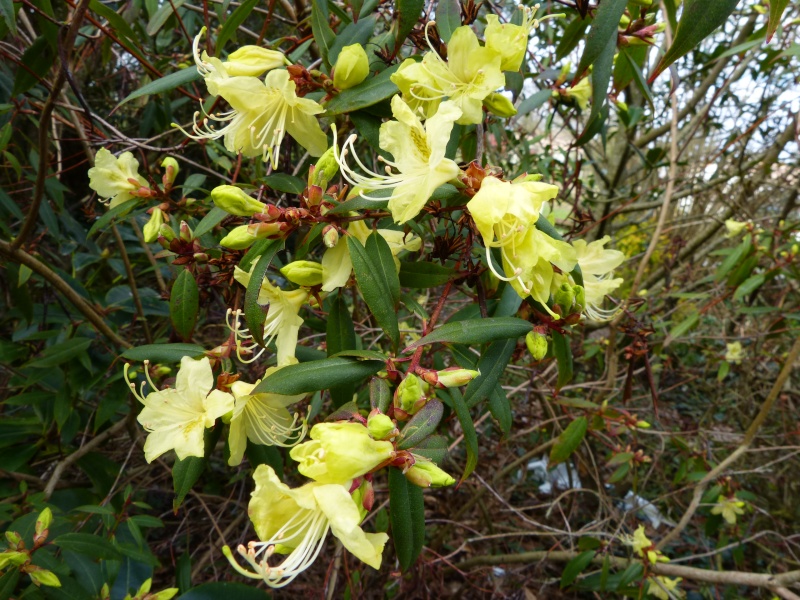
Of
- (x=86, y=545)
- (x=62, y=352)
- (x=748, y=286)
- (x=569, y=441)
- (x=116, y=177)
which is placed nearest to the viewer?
(x=116, y=177)

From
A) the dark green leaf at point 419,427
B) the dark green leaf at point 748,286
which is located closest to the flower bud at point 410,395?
the dark green leaf at point 419,427

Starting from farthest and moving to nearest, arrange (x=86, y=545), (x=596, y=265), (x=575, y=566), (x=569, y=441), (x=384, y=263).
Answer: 1. (x=575, y=566)
2. (x=569, y=441)
3. (x=86, y=545)
4. (x=596, y=265)
5. (x=384, y=263)

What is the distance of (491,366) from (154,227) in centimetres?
70

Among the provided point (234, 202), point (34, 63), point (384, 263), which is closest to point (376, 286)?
point (384, 263)

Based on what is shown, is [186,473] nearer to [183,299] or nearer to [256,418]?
[256,418]

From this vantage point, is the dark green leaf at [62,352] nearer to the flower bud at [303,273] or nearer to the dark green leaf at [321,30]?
the flower bud at [303,273]

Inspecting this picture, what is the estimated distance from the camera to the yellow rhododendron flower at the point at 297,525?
0.57 metres

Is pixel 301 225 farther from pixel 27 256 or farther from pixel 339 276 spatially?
pixel 27 256

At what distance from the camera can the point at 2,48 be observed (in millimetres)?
1389

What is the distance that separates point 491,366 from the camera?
34.0 inches

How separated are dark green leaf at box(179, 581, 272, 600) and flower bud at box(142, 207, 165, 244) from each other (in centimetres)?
76

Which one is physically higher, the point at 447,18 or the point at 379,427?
the point at 447,18

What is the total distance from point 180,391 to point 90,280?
4.77ft

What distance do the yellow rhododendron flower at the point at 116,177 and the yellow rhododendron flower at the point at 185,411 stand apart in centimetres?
51
